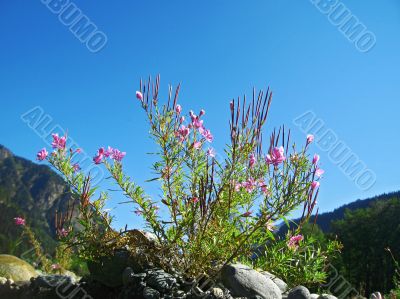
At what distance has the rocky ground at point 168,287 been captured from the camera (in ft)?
15.8

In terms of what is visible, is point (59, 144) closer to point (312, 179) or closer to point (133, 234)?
point (133, 234)

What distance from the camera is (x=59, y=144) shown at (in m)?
5.42

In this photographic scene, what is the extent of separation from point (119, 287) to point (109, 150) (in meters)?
1.95

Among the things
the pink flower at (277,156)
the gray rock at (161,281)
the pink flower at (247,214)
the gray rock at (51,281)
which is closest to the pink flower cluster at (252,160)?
the pink flower at (277,156)

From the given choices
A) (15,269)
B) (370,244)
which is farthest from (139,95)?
(370,244)

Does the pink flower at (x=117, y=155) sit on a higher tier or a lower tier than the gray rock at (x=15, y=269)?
higher

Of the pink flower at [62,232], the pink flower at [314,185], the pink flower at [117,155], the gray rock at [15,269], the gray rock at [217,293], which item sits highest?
the pink flower at [314,185]

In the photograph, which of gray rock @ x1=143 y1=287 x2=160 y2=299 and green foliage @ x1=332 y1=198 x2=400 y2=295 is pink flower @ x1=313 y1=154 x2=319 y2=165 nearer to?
gray rock @ x1=143 y1=287 x2=160 y2=299

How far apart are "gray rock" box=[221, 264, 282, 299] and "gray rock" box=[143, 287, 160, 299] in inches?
32.1

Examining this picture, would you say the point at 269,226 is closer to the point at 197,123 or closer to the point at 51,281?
the point at 197,123

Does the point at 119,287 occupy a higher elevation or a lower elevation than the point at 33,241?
higher

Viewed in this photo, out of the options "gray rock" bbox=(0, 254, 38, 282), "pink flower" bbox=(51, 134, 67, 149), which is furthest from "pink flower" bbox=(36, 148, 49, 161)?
"gray rock" bbox=(0, 254, 38, 282)

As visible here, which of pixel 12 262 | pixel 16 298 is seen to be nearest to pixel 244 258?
pixel 16 298

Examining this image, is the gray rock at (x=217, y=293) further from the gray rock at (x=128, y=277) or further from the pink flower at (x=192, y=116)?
the pink flower at (x=192, y=116)
